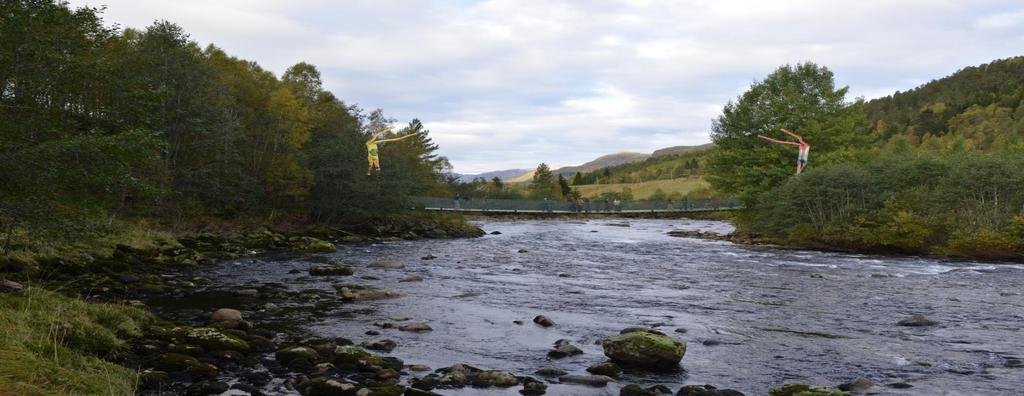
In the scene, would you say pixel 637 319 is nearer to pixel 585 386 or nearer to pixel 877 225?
pixel 585 386

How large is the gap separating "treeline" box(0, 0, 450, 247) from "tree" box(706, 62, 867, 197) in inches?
854

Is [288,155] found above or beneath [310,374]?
above

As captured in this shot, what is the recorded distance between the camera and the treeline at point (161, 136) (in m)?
13.8

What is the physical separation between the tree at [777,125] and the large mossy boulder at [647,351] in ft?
121

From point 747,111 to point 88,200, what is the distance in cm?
4334

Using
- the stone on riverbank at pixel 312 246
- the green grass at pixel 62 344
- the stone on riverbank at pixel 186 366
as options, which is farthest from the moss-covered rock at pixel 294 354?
the stone on riverbank at pixel 312 246

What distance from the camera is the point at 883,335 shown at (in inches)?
517

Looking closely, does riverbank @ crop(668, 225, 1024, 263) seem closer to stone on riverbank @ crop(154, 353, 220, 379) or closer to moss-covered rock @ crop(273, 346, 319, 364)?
moss-covered rock @ crop(273, 346, 319, 364)

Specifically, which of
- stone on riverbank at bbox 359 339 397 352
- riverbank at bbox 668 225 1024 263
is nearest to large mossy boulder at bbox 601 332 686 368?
stone on riverbank at bbox 359 339 397 352

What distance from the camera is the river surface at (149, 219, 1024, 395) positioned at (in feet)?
34.9

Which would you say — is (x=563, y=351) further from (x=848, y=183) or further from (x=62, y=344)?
(x=848, y=183)

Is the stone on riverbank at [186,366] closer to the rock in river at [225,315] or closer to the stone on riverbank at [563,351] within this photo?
the rock in river at [225,315]

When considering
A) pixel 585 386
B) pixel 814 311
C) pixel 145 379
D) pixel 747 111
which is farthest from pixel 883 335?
pixel 747 111

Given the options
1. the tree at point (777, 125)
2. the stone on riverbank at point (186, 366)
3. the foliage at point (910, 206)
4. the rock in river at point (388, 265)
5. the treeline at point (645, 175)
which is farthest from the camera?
the treeline at point (645, 175)
